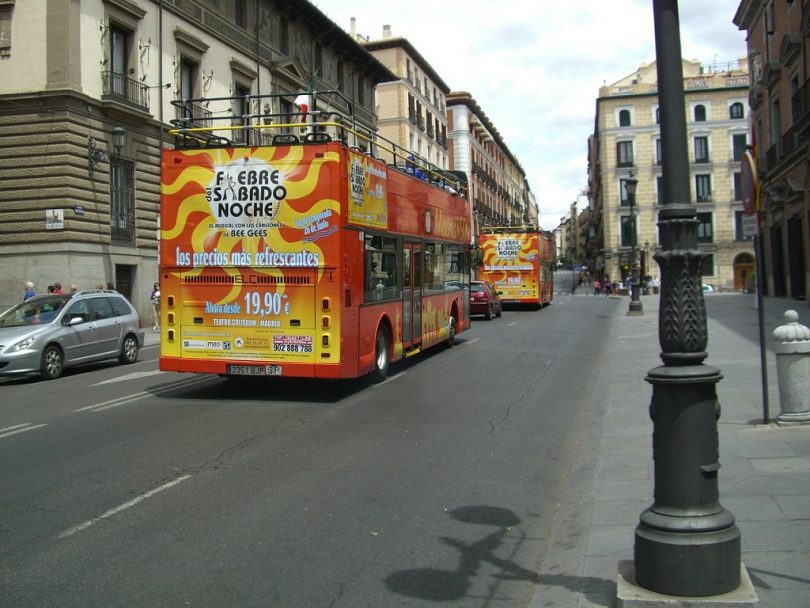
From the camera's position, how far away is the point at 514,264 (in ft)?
107

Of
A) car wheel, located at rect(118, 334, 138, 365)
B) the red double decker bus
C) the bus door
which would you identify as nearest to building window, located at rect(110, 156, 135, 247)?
car wheel, located at rect(118, 334, 138, 365)

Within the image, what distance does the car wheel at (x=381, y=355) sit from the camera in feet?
39.4

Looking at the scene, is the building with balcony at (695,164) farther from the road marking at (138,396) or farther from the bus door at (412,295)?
the road marking at (138,396)

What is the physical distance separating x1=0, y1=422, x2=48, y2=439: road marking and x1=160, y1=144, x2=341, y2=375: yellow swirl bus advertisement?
2268 millimetres

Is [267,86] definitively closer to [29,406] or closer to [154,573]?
[29,406]

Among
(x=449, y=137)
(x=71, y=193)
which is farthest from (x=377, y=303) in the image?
(x=449, y=137)

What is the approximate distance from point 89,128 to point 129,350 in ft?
36.8

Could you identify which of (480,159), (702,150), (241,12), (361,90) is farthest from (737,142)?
(241,12)

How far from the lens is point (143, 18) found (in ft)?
87.2

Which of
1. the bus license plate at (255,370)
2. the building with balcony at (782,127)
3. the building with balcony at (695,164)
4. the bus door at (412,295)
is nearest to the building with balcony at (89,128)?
the bus door at (412,295)

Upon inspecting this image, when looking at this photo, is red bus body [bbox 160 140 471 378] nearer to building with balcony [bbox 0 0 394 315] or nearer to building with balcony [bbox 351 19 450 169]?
building with balcony [bbox 0 0 394 315]

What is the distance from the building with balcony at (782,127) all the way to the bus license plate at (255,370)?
1928 cm

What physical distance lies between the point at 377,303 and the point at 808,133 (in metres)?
19.4

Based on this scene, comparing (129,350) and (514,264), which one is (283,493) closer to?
(129,350)
